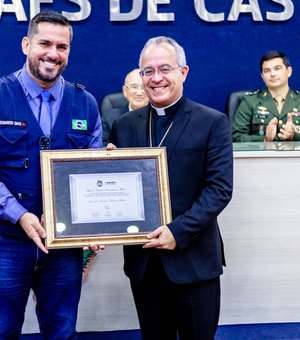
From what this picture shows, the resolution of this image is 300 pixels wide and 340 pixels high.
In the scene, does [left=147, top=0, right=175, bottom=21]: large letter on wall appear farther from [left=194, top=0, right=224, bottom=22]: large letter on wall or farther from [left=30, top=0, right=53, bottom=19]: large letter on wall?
[left=30, top=0, right=53, bottom=19]: large letter on wall

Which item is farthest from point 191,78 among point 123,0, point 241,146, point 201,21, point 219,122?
point 219,122

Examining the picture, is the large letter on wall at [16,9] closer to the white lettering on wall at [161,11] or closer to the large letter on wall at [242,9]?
the white lettering on wall at [161,11]

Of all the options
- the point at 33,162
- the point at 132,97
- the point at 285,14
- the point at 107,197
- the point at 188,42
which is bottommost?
the point at 107,197

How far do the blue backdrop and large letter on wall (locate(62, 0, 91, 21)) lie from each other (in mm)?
12

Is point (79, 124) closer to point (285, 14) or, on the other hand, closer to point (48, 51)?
point (48, 51)

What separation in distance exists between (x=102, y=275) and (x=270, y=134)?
163 centimetres

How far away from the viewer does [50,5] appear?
4.91 metres

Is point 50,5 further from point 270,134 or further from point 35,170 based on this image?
point 35,170

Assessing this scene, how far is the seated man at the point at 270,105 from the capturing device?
13.7 feet

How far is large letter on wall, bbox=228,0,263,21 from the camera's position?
5.00 metres

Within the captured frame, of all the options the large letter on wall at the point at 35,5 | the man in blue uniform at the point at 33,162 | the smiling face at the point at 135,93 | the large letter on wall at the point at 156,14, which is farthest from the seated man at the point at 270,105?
the man in blue uniform at the point at 33,162

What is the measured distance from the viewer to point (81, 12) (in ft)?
16.3

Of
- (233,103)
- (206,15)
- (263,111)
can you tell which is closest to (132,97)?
(233,103)

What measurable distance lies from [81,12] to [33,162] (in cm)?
327
